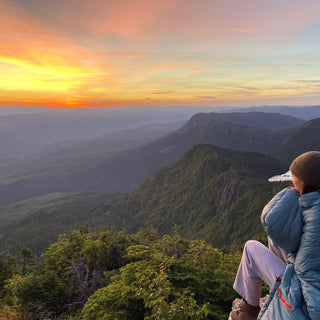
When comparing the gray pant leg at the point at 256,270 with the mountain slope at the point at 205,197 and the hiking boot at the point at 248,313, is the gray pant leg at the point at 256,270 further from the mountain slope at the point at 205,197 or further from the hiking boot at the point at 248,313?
the mountain slope at the point at 205,197

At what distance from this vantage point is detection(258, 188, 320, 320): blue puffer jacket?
123 inches

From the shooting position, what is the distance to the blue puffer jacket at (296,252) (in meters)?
3.11

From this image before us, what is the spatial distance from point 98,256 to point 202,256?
22.6 ft

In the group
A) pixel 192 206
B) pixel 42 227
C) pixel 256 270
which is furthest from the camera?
pixel 42 227

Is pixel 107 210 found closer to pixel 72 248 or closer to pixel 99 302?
pixel 72 248

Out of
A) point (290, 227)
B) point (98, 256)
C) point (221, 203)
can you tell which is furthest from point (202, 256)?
point (221, 203)

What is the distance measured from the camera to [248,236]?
6762cm

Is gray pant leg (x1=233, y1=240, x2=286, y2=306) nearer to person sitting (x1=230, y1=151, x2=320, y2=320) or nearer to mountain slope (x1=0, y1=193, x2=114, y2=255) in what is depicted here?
person sitting (x1=230, y1=151, x2=320, y2=320)

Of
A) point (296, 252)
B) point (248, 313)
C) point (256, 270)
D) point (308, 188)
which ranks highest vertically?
point (308, 188)

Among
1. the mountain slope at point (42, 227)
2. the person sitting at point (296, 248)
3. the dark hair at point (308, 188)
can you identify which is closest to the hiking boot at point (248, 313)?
the person sitting at point (296, 248)

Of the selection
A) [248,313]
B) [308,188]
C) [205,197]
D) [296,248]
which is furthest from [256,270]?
[205,197]

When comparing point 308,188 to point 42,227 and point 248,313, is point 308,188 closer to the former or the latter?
point 248,313

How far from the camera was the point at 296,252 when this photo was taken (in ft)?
11.4

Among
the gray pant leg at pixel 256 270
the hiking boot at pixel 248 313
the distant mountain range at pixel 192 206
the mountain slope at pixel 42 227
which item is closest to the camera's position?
the gray pant leg at pixel 256 270
